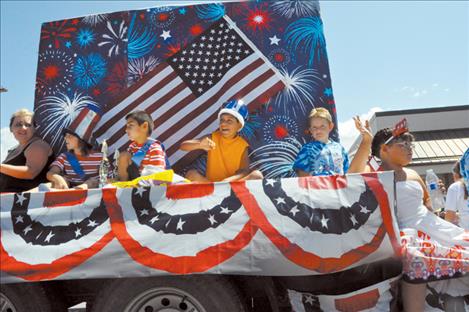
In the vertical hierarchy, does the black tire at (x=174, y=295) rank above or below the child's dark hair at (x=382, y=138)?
below

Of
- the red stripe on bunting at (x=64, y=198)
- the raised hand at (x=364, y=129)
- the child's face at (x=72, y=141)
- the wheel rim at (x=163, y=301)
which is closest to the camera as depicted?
the wheel rim at (x=163, y=301)

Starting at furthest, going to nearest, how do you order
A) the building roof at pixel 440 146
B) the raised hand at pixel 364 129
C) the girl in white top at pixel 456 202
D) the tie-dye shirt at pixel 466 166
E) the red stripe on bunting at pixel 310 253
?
the building roof at pixel 440 146 < the girl in white top at pixel 456 202 < the raised hand at pixel 364 129 < the tie-dye shirt at pixel 466 166 < the red stripe on bunting at pixel 310 253

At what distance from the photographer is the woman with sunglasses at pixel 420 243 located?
2729 mm

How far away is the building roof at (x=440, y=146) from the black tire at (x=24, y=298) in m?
18.7

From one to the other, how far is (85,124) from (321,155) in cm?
292

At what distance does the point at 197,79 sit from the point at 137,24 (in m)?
1.05

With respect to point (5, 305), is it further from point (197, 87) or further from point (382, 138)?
point (382, 138)

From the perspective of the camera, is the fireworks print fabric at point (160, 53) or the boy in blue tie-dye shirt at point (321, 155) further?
the fireworks print fabric at point (160, 53)

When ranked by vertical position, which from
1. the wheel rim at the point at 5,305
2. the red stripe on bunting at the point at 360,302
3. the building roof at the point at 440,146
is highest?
the building roof at the point at 440,146

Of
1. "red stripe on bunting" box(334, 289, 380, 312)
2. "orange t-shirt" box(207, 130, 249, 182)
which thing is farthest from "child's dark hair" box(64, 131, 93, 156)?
"red stripe on bunting" box(334, 289, 380, 312)

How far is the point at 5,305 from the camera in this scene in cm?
289

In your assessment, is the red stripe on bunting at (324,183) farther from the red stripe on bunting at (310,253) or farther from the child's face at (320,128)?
the child's face at (320,128)

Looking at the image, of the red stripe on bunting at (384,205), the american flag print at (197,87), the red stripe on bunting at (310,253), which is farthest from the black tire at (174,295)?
the american flag print at (197,87)

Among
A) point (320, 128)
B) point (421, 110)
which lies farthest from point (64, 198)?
point (421, 110)
